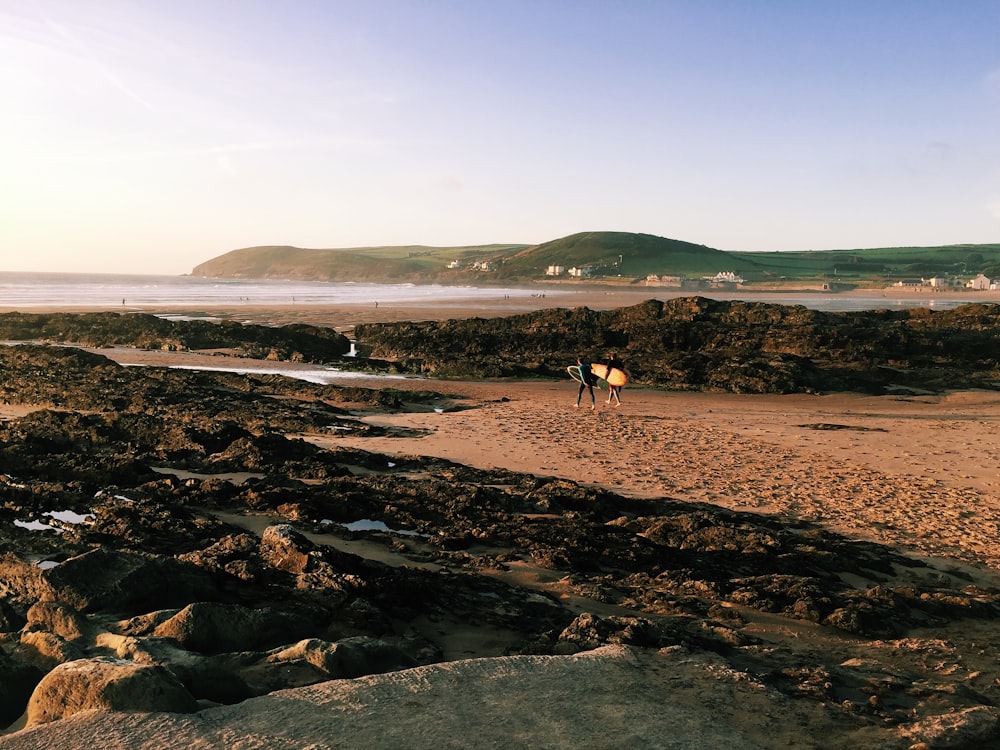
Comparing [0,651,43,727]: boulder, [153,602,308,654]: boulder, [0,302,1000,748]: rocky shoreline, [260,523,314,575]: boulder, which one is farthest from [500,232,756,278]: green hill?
[0,651,43,727]: boulder

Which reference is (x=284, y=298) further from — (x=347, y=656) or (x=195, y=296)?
(x=347, y=656)

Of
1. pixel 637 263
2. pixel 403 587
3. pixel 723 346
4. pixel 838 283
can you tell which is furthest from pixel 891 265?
pixel 403 587

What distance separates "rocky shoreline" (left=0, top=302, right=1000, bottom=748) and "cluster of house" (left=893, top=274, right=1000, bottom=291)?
128m

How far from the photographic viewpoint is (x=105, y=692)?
13.0ft

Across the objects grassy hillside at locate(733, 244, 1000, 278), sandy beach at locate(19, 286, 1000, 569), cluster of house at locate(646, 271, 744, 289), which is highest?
grassy hillside at locate(733, 244, 1000, 278)

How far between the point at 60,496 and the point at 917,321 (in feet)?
116

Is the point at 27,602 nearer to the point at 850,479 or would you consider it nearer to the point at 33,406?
the point at 850,479

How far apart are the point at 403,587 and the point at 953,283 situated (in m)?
142

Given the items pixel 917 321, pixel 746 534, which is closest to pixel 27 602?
pixel 746 534

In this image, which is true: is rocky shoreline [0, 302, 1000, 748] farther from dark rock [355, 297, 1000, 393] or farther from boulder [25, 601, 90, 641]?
dark rock [355, 297, 1000, 393]

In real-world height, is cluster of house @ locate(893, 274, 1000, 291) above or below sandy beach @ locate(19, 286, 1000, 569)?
above

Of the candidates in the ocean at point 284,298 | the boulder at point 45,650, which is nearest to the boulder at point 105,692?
the boulder at point 45,650

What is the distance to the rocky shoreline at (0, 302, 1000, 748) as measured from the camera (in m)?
4.66

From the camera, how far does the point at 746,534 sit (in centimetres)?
893
